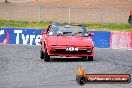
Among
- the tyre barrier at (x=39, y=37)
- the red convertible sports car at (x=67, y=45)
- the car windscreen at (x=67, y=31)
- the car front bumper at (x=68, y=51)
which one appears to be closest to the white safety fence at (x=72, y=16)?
the tyre barrier at (x=39, y=37)

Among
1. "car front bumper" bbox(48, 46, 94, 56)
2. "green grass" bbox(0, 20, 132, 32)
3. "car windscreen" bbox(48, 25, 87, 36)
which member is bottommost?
"green grass" bbox(0, 20, 132, 32)

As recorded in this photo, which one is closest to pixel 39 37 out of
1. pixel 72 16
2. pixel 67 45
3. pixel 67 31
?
pixel 67 31

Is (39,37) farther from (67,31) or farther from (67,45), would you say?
(67,45)

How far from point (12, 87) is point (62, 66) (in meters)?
6.00

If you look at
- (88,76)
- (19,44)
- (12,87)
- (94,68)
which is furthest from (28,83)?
(19,44)

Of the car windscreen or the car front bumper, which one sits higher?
the car windscreen

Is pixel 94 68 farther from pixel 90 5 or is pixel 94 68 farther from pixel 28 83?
pixel 90 5

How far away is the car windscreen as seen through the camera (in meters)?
18.6

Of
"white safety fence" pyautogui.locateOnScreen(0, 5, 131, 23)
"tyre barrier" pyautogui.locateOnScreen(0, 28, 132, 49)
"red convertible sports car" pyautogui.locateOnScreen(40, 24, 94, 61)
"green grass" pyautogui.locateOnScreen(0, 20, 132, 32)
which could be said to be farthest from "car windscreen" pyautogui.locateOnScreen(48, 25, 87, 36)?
"white safety fence" pyautogui.locateOnScreen(0, 5, 131, 23)

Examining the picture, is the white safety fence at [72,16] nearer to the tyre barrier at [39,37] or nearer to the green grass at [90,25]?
the green grass at [90,25]

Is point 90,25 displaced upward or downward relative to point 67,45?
downward

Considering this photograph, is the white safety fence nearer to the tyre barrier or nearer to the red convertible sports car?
the tyre barrier

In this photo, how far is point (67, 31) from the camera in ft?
61.6

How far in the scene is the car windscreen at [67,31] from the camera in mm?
18625
